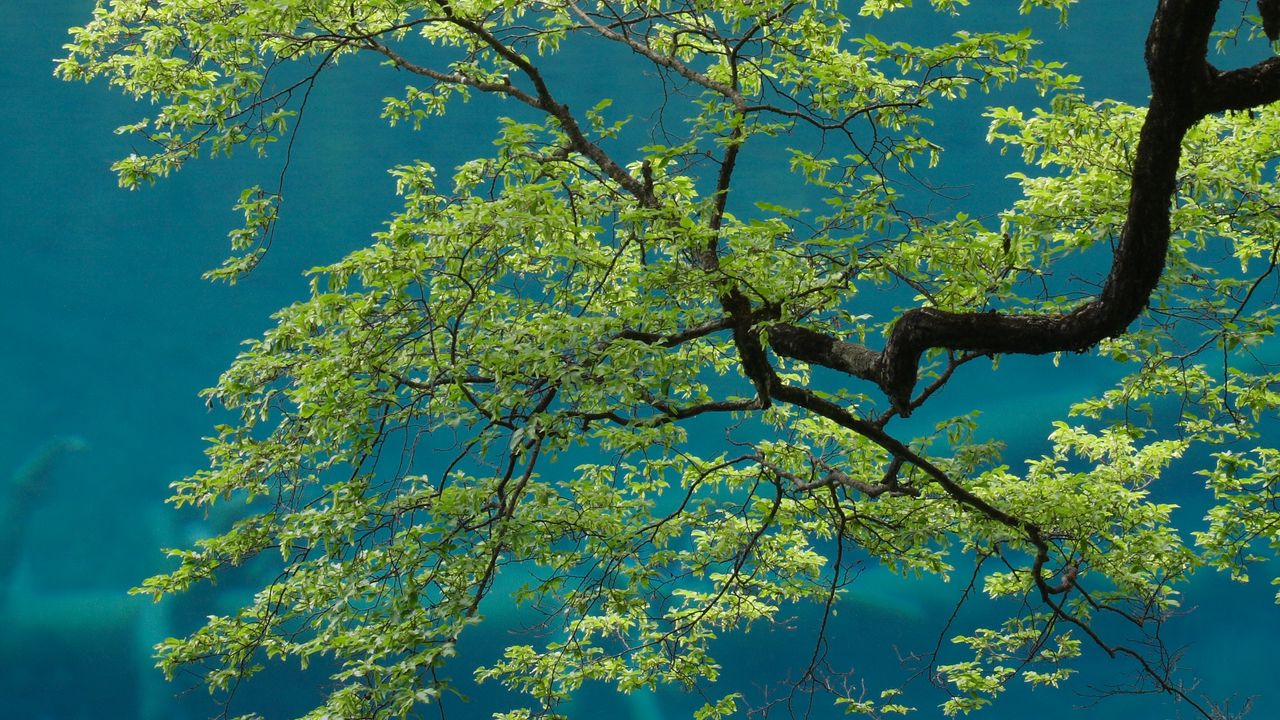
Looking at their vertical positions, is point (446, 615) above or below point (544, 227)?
below

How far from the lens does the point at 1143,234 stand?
2.88m

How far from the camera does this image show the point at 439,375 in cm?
341

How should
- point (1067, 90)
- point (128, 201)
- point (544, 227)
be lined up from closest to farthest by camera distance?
point (544, 227) → point (1067, 90) → point (128, 201)

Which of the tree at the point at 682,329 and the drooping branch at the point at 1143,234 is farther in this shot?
the tree at the point at 682,329

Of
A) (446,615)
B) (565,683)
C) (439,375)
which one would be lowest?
(446,615)

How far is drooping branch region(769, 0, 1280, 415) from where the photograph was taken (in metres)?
2.64

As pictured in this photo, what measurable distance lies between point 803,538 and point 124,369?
6235 mm

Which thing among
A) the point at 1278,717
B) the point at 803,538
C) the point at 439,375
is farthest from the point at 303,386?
the point at 1278,717

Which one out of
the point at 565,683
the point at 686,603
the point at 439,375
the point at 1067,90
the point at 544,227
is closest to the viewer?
the point at 544,227

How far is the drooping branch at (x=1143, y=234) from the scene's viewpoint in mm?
2645

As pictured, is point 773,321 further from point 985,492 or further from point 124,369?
point 124,369

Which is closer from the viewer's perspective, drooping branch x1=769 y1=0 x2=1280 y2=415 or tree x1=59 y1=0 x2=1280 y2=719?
drooping branch x1=769 y1=0 x2=1280 y2=415

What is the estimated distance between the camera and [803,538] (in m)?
5.30

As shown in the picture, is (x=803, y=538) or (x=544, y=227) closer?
(x=544, y=227)
